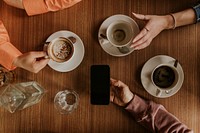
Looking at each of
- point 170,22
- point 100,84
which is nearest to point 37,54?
point 100,84

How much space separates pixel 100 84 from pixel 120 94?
0.31 feet

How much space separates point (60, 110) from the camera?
1.41m

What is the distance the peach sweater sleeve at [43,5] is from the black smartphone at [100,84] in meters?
0.24

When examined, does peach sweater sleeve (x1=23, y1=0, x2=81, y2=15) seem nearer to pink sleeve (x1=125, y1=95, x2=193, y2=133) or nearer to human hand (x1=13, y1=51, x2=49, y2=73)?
human hand (x1=13, y1=51, x2=49, y2=73)

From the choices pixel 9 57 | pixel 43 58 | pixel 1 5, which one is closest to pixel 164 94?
pixel 43 58

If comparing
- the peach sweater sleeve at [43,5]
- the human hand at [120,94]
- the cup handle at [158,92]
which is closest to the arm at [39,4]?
the peach sweater sleeve at [43,5]

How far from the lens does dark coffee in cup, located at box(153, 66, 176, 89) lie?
1.40 meters

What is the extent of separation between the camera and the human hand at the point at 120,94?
1380mm

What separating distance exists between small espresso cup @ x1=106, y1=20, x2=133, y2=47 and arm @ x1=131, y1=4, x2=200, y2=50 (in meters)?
0.04

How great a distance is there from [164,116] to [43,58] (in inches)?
18.1

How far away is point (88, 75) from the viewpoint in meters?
1.42

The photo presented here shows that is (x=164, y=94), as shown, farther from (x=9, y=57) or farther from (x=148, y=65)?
(x=9, y=57)

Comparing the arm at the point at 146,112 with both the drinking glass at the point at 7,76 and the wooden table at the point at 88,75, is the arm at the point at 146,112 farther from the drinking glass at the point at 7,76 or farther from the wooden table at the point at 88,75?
the drinking glass at the point at 7,76

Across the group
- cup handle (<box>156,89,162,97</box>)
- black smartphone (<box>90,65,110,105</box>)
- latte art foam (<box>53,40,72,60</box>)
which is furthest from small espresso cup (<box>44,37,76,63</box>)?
cup handle (<box>156,89,162,97</box>)
